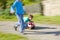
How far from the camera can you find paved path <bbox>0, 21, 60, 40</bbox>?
1046 centimetres

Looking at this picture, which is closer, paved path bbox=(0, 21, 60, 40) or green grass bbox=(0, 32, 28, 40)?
green grass bbox=(0, 32, 28, 40)

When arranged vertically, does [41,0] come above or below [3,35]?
above

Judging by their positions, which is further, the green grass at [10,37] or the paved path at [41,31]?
the paved path at [41,31]

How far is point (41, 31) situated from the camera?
1185cm

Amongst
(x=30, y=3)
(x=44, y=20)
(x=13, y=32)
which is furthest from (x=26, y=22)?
(x=30, y=3)

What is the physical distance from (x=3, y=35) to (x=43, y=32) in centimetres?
171

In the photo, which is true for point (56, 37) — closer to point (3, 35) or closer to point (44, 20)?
point (3, 35)

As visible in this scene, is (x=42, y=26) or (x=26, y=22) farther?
(x=42, y=26)

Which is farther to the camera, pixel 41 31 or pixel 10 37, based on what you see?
pixel 41 31

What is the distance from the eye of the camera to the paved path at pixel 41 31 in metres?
10.5

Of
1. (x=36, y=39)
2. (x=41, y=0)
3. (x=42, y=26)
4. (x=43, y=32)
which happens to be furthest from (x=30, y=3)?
(x=36, y=39)

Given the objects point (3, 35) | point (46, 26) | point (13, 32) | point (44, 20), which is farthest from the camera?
point (44, 20)

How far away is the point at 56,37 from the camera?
1045 cm

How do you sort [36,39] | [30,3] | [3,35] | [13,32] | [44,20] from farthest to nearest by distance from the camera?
[30,3]
[44,20]
[13,32]
[3,35]
[36,39]
